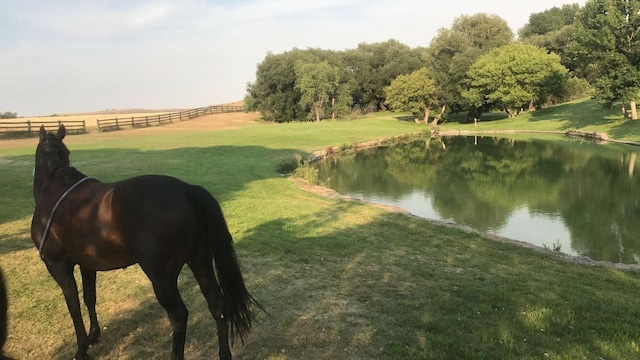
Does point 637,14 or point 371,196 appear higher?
point 637,14

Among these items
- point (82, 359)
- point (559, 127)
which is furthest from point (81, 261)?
point (559, 127)

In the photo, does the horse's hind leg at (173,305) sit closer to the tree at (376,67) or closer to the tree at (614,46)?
the tree at (614,46)

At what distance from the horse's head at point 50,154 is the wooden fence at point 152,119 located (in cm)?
4937

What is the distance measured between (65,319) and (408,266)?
17.1ft

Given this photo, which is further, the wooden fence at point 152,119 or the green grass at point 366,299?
the wooden fence at point 152,119

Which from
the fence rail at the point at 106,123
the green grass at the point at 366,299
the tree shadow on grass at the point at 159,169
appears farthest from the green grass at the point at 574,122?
the fence rail at the point at 106,123

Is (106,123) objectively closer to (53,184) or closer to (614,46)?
(614,46)

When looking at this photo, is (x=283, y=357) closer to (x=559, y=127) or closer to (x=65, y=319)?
(x=65, y=319)

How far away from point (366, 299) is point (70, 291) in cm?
360

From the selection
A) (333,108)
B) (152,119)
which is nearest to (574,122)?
(333,108)

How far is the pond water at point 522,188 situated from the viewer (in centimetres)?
1313

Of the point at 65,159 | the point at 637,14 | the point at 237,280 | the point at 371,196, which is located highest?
the point at 637,14

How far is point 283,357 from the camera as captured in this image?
4.63 m

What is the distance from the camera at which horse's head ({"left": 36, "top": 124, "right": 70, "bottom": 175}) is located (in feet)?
15.8
